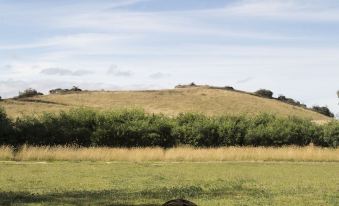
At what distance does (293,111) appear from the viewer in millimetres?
95000

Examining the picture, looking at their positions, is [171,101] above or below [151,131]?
above

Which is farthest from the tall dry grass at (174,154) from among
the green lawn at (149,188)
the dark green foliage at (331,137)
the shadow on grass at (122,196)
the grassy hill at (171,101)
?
the grassy hill at (171,101)

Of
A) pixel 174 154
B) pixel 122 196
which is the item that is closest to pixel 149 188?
pixel 122 196

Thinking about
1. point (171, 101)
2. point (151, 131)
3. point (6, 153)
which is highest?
point (171, 101)

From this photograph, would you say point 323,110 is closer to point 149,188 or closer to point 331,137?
point 331,137

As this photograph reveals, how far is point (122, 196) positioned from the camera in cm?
1792

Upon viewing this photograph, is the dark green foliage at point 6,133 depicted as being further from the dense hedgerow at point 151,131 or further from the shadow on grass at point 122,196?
the shadow on grass at point 122,196

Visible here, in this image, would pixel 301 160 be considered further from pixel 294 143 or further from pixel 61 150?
pixel 61 150

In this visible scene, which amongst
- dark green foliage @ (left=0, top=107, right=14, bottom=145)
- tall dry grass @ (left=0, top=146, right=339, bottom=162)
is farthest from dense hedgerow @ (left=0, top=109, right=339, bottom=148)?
tall dry grass @ (left=0, top=146, right=339, bottom=162)

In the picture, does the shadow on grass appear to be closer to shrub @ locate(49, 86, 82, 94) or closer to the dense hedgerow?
the dense hedgerow

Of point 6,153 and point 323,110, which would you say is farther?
point 323,110

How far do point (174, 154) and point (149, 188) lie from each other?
847 inches

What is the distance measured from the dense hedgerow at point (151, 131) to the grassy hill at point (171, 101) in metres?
35.7

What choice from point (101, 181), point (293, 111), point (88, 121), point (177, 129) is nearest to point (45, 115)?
point (88, 121)
